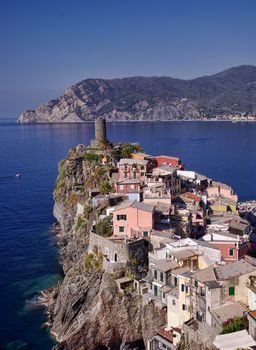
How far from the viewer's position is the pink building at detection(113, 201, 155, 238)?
39.9m

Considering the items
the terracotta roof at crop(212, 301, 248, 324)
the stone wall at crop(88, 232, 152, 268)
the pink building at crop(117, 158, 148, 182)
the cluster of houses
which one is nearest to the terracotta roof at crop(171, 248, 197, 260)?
the cluster of houses

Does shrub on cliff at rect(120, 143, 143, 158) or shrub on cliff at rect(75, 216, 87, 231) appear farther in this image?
shrub on cliff at rect(120, 143, 143, 158)

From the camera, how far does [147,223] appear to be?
4003 centimetres

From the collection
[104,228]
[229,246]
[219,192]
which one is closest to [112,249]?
[104,228]

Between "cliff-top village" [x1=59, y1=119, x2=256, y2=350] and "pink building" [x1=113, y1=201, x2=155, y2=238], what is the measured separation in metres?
0.09

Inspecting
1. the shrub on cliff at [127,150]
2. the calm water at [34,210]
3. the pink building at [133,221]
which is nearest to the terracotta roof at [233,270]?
the pink building at [133,221]

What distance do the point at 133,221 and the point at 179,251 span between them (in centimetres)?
698

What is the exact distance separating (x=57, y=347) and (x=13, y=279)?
17.2 m

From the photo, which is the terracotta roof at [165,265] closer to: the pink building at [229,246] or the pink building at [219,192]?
the pink building at [229,246]

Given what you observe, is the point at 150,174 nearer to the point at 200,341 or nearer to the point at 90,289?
the point at 90,289

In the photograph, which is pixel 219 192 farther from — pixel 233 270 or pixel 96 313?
pixel 233 270

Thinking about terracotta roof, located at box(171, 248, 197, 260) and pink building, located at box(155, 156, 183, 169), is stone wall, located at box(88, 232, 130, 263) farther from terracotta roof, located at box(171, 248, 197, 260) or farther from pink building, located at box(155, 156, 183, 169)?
pink building, located at box(155, 156, 183, 169)

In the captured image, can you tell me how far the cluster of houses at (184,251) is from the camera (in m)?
27.5

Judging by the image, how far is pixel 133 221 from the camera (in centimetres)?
4006
